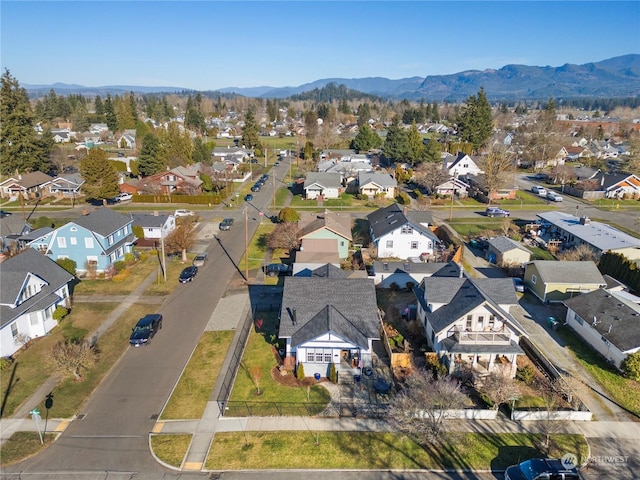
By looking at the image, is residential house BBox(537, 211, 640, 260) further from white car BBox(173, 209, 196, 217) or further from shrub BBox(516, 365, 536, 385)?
white car BBox(173, 209, 196, 217)

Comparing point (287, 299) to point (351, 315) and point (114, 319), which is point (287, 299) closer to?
point (351, 315)

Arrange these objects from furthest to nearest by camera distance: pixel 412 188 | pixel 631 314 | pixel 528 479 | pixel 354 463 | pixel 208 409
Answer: pixel 412 188
pixel 631 314
pixel 208 409
pixel 354 463
pixel 528 479

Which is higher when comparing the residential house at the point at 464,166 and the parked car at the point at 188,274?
the residential house at the point at 464,166

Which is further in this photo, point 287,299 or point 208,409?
point 287,299

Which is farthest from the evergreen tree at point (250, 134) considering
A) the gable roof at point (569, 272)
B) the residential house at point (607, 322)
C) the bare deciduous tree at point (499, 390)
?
the bare deciduous tree at point (499, 390)

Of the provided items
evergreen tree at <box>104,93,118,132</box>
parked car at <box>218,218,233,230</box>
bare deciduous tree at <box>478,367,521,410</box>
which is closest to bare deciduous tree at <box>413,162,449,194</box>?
parked car at <box>218,218,233,230</box>

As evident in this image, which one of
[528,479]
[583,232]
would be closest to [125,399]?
[528,479]

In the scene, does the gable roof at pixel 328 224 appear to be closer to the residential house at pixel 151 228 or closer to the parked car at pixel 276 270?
the parked car at pixel 276 270
